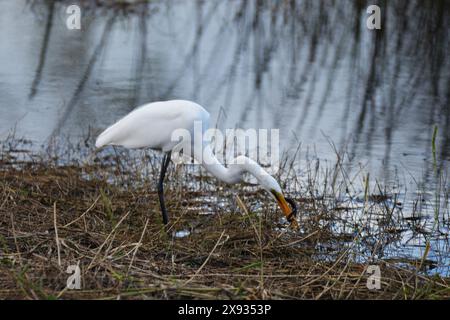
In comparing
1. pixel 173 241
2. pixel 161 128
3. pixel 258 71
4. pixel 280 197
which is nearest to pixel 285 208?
pixel 280 197

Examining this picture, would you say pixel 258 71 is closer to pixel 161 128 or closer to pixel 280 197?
pixel 161 128

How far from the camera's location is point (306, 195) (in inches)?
281

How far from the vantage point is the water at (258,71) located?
9078 millimetres

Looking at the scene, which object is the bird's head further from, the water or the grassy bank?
the water

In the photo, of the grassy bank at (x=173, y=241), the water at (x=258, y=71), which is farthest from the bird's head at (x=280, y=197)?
the water at (x=258, y=71)

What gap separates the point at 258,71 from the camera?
11391mm

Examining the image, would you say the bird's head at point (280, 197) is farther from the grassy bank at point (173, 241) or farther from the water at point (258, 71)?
the water at point (258, 71)

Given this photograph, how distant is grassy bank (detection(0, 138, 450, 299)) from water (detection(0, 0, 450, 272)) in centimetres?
132

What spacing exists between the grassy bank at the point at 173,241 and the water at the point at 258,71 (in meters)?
1.32

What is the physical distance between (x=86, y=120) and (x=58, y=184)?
8.34 feet

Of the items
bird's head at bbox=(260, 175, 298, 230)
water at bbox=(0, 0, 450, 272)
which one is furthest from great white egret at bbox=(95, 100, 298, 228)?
water at bbox=(0, 0, 450, 272)

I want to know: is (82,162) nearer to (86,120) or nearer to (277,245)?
(86,120)

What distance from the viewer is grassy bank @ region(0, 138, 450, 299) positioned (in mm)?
4590

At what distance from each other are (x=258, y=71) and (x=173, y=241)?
6.05 m
